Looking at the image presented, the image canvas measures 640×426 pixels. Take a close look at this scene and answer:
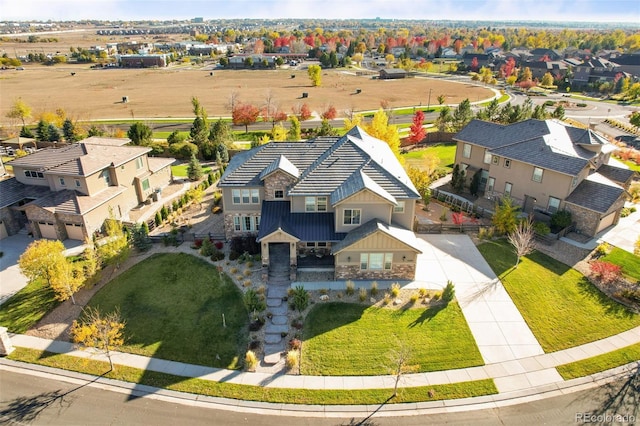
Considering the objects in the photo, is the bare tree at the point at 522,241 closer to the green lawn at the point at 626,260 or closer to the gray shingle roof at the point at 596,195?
the gray shingle roof at the point at 596,195

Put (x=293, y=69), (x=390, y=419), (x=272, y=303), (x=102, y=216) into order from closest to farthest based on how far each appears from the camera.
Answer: (x=390, y=419)
(x=272, y=303)
(x=102, y=216)
(x=293, y=69)

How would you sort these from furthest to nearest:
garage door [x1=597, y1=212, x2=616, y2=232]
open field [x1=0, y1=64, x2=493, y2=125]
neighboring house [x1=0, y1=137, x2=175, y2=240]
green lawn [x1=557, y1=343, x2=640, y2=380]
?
open field [x1=0, y1=64, x2=493, y2=125], garage door [x1=597, y1=212, x2=616, y2=232], neighboring house [x1=0, y1=137, x2=175, y2=240], green lawn [x1=557, y1=343, x2=640, y2=380]

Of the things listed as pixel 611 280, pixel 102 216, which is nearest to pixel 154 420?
pixel 102 216

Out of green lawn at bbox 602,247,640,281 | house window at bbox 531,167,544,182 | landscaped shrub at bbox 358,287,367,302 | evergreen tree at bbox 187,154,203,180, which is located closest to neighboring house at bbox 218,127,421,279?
landscaped shrub at bbox 358,287,367,302

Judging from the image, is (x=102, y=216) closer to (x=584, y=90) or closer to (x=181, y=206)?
(x=181, y=206)

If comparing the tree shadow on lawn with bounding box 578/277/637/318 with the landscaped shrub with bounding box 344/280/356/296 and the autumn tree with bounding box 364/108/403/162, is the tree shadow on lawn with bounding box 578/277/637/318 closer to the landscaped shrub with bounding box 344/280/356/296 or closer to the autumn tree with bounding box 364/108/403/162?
the landscaped shrub with bounding box 344/280/356/296

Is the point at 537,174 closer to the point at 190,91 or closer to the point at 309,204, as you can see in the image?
the point at 309,204

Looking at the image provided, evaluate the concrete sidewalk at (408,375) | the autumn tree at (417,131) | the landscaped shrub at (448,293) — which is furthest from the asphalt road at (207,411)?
the autumn tree at (417,131)
